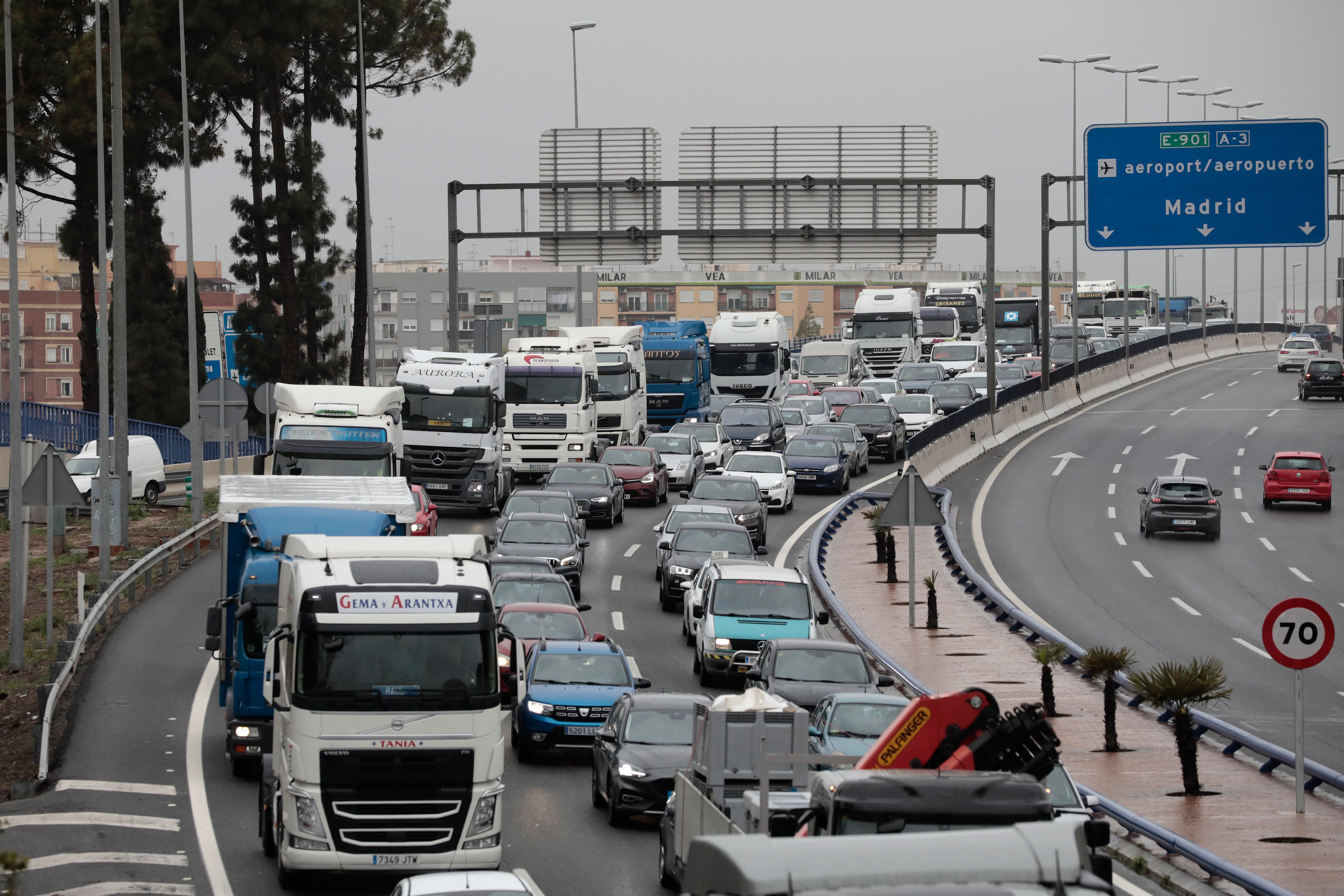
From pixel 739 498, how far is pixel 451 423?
6618 millimetres

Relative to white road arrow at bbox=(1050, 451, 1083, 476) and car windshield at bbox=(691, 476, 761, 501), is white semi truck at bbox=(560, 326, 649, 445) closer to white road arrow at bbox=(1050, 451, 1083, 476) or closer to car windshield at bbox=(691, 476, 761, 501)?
car windshield at bbox=(691, 476, 761, 501)

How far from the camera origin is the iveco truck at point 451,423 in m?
38.7

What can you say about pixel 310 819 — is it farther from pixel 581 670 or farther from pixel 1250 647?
pixel 1250 647

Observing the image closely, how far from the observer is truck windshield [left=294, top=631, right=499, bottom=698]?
1460 centimetres

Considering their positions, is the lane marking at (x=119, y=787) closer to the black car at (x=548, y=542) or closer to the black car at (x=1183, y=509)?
the black car at (x=548, y=542)

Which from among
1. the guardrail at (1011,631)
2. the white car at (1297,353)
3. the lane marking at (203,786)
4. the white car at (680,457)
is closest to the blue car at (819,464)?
the guardrail at (1011,631)

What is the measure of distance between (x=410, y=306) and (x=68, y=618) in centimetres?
12942

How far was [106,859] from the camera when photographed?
16.1m

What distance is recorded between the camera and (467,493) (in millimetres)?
39156

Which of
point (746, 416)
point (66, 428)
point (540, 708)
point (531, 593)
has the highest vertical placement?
point (746, 416)

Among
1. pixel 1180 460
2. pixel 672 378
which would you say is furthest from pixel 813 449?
pixel 1180 460

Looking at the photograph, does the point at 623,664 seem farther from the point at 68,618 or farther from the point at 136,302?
the point at 136,302

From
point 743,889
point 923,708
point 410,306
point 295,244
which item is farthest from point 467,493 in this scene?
point 410,306

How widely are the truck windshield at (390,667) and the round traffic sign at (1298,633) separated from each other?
7.25 metres
